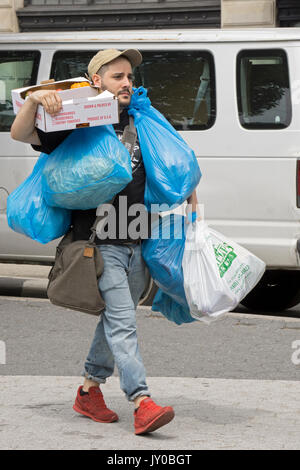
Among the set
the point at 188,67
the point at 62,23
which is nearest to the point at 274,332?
the point at 188,67

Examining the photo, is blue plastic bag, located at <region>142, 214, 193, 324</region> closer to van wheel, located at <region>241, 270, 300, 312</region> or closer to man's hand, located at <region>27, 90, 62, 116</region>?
man's hand, located at <region>27, 90, 62, 116</region>

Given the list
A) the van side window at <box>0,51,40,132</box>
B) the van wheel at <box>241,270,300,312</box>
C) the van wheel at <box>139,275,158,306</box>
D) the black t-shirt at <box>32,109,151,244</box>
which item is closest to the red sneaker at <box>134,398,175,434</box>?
the black t-shirt at <box>32,109,151,244</box>

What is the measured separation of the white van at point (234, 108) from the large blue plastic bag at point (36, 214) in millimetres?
3719

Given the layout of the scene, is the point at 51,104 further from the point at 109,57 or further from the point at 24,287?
the point at 24,287

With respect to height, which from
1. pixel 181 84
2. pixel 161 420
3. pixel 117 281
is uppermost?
pixel 181 84

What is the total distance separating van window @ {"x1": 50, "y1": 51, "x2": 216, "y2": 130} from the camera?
8.53 metres

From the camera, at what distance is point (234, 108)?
332 inches

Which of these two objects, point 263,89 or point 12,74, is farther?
point 12,74

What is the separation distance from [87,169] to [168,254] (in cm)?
65

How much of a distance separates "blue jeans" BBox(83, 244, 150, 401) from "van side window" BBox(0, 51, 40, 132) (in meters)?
4.36

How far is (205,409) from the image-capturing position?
518 centimetres

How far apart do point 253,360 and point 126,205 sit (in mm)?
2213

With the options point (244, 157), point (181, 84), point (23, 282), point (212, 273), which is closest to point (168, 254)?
point (212, 273)

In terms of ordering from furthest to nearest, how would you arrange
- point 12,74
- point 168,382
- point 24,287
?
point 24,287 → point 12,74 → point 168,382
